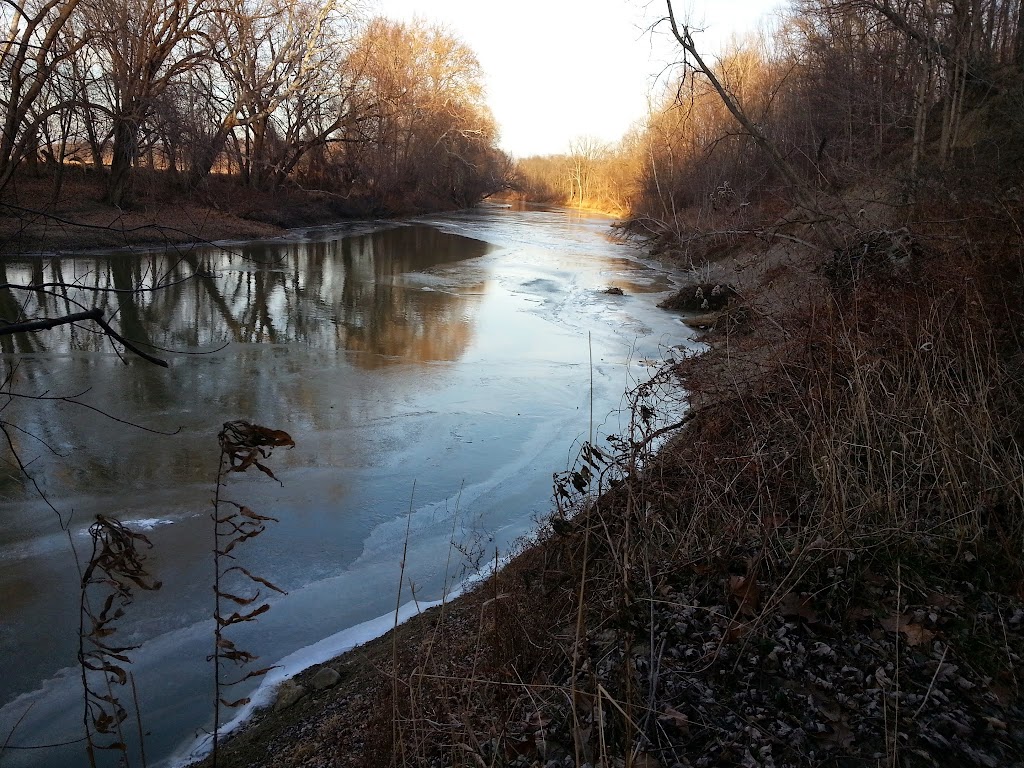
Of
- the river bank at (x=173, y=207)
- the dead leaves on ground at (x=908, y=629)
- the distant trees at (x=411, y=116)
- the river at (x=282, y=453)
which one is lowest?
the river at (x=282, y=453)

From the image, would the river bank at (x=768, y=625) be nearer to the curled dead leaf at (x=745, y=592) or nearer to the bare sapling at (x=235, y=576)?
the curled dead leaf at (x=745, y=592)

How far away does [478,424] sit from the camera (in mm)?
8852

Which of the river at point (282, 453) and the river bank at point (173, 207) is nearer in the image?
the river at point (282, 453)

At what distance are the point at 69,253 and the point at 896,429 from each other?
22.7 m

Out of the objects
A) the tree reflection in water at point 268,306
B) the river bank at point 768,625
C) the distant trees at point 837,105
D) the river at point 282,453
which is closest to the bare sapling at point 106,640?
the river at point 282,453

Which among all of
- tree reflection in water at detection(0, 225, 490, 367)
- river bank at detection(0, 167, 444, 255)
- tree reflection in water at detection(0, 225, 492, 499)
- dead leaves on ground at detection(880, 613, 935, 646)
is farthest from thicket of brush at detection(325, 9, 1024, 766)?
river bank at detection(0, 167, 444, 255)

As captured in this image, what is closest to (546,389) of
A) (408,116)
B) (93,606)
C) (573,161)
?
(93,606)

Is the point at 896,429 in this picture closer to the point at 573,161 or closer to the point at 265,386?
the point at 265,386

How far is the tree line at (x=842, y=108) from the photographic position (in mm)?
9664

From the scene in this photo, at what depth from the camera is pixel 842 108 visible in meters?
19.9

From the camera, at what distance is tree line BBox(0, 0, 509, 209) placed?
20.2 metres

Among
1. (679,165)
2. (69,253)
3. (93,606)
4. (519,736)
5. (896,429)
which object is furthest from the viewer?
(679,165)

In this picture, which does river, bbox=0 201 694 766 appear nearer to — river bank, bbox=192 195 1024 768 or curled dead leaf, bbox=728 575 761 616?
river bank, bbox=192 195 1024 768

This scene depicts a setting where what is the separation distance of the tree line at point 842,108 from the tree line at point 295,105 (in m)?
9.52
